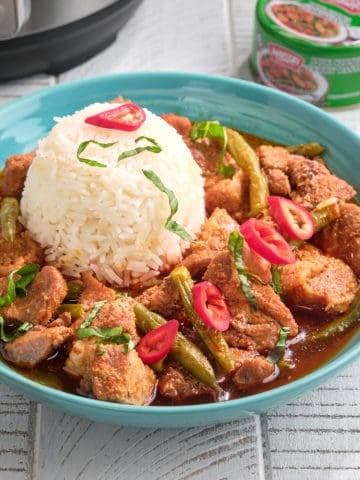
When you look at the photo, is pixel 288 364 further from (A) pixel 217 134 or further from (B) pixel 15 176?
(B) pixel 15 176

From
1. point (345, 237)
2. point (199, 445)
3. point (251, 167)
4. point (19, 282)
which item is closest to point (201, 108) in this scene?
point (251, 167)

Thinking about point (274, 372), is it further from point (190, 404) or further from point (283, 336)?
point (190, 404)

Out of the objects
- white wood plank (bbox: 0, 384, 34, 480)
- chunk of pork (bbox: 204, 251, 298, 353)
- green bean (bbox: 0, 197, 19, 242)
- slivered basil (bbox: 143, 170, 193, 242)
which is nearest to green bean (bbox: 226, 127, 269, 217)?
slivered basil (bbox: 143, 170, 193, 242)

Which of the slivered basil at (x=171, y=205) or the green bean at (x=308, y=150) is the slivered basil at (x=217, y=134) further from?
the slivered basil at (x=171, y=205)

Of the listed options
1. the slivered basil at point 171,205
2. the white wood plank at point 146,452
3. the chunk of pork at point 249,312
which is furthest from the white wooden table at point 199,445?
the slivered basil at point 171,205

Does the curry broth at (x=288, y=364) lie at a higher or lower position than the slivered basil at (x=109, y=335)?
lower

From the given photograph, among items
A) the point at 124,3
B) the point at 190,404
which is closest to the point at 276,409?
the point at 190,404
